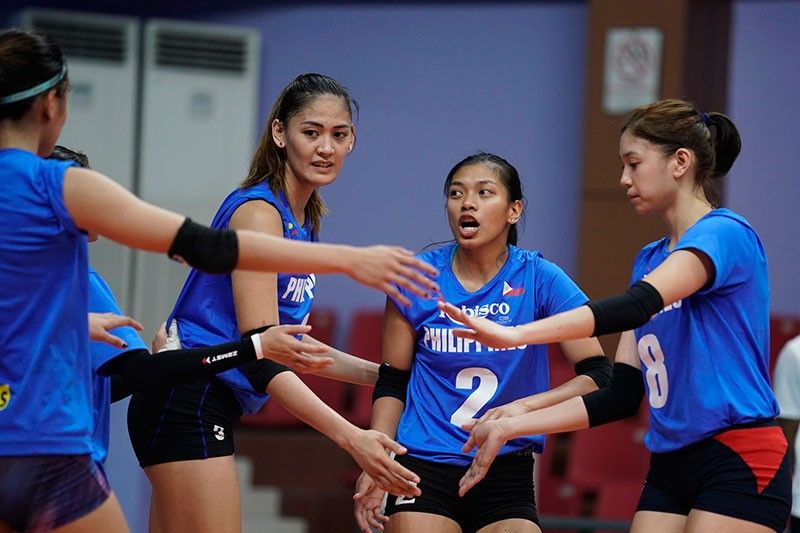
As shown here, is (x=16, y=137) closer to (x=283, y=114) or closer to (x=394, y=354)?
(x=283, y=114)

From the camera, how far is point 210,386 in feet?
11.4

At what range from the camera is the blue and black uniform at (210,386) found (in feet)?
11.2

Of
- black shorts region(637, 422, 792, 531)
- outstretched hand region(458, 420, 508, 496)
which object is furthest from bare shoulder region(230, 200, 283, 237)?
black shorts region(637, 422, 792, 531)

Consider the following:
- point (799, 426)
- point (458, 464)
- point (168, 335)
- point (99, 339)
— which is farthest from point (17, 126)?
point (799, 426)

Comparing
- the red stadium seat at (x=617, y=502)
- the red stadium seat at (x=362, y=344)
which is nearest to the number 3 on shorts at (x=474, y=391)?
the red stadium seat at (x=617, y=502)

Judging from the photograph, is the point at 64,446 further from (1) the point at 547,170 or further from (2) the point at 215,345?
(1) the point at 547,170

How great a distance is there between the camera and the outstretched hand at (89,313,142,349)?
318cm

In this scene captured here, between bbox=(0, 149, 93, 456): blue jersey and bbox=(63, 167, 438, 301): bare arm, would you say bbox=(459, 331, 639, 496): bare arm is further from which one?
bbox=(0, 149, 93, 456): blue jersey

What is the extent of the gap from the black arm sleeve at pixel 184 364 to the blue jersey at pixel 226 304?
23 centimetres

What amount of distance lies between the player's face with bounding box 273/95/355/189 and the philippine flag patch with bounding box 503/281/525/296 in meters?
0.62

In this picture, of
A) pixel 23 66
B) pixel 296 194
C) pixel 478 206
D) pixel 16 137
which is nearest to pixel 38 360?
pixel 16 137

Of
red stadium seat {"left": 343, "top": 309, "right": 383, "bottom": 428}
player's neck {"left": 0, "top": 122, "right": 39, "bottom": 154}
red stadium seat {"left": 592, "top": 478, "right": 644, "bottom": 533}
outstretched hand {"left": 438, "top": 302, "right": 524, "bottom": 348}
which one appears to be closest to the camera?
player's neck {"left": 0, "top": 122, "right": 39, "bottom": 154}

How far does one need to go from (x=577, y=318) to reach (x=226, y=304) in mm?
1038

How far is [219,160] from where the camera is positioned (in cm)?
876
